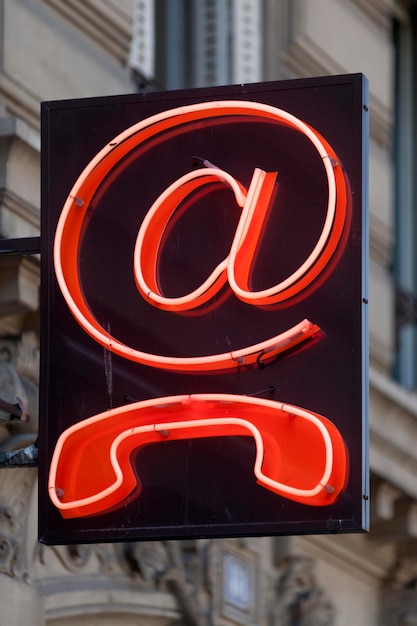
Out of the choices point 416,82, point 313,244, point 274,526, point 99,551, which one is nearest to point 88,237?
point 313,244

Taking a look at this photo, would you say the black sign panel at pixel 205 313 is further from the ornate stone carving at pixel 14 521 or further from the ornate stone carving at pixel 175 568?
the ornate stone carving at pixel 175 568

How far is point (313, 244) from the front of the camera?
8.40 meters

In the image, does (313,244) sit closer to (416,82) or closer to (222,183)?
(222,183)

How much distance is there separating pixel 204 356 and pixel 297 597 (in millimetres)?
4041

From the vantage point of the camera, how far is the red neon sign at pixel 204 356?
8.06 m

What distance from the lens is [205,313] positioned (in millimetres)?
8453

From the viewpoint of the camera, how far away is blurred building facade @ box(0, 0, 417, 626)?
9.68 m

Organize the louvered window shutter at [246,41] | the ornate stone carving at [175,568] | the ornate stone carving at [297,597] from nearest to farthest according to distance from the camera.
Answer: the ornate stone carving at [175,568]
the ornate stone carving at [297,597]
the louvered window shutter at [246,41]

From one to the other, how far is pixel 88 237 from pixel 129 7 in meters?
3.02

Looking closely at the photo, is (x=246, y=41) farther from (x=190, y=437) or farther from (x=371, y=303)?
(x=190, y=437)

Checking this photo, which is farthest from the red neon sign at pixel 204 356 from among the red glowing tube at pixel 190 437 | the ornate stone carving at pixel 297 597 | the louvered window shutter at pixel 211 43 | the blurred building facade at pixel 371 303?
the louvered window shutter at pixel 211 43

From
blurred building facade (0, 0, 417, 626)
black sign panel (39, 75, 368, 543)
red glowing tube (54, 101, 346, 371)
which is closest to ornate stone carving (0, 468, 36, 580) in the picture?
blurred building facade (0, 0, 417, 626)

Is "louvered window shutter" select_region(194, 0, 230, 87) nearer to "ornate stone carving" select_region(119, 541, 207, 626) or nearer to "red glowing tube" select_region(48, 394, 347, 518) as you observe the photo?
"ornate stone carving" select_region(119, 541, 207, 626)

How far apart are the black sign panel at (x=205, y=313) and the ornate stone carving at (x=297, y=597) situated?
384 centimetres
